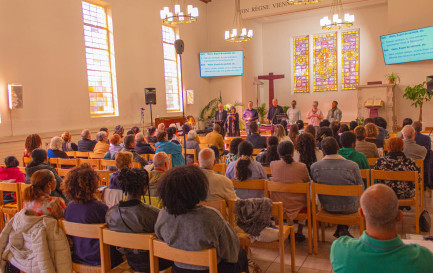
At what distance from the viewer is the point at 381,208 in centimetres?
156

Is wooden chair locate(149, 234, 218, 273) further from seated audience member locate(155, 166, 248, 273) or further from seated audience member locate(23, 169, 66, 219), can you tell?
→ seated audience member locate(23, 169, 66, 219)

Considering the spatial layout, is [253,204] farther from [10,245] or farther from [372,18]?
[372,18]

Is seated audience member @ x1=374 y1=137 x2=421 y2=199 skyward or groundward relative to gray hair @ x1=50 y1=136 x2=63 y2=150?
groundward

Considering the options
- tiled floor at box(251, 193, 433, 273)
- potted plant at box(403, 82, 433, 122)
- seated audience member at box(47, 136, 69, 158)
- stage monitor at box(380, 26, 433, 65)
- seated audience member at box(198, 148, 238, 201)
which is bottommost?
tiled floor at box(251, 193, 433, 273)

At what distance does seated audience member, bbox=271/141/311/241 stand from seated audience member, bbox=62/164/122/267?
1.73 m

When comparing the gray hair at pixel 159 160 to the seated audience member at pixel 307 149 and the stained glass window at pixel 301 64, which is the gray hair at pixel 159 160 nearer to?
the seated audience member at pixel 307 149

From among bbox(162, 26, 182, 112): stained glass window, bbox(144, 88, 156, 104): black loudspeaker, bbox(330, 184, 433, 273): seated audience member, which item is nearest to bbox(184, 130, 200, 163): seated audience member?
bbox(330, 184, 433, 273): seated audience member

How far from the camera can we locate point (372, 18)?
13891 millimetres

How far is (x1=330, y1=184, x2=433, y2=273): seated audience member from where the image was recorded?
151cm

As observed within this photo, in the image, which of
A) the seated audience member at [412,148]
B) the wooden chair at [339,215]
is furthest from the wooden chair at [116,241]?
the seated audience member at [412,148]

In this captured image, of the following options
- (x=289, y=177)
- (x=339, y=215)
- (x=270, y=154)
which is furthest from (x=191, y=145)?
(x=339, y=215)

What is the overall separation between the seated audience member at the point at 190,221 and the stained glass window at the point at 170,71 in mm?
11045

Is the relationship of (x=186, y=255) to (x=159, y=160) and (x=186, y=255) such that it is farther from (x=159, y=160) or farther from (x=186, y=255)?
(x=159, y=160)

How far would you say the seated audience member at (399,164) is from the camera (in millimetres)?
3748
